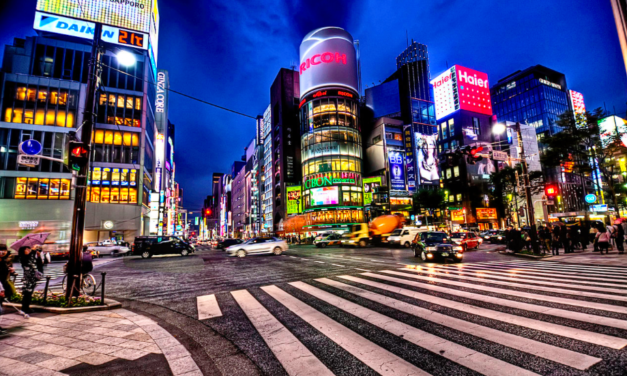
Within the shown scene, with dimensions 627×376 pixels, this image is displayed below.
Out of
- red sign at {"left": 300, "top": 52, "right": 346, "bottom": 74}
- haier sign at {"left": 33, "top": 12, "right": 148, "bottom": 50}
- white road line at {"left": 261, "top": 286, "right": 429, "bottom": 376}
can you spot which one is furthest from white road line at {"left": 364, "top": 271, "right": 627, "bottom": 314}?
red sign at {"left": 300, "top": 52, "right": 346, "bottom": 74}

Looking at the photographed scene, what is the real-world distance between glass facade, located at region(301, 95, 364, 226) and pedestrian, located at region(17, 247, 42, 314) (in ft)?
180

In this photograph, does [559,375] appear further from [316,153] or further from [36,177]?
[316,153]

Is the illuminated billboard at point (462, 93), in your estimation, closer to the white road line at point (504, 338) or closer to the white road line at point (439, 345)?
the white road line at point (504, 338)

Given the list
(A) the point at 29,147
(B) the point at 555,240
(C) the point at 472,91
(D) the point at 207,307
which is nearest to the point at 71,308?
(D) the point at 207,307

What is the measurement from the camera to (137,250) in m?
28.8

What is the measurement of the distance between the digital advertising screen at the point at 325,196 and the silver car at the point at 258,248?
38892 mm

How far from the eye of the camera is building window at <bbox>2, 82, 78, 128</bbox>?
38000 millimetres

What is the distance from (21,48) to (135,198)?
26.7m

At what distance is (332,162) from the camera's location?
6431 cm

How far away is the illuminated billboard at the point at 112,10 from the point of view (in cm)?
4109

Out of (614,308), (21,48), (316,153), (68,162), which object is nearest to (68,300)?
(68,162)

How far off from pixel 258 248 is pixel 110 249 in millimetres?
19040

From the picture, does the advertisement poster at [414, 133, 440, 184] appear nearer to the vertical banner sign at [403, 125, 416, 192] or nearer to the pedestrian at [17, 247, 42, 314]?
the vertical banner sign at [403, 125, 416, 192]

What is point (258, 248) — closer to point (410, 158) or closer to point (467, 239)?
point (467, 239)
